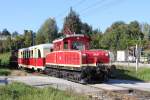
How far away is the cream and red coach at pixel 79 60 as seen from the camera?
90.5 feet

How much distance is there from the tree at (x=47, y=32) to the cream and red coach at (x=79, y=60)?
69043 mm

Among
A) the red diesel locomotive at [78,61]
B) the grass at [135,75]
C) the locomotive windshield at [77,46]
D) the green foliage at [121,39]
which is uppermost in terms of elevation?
the green foliage at [121,39]

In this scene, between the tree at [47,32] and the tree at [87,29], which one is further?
the tree at [87,29]

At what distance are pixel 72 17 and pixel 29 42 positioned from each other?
18.2 meters

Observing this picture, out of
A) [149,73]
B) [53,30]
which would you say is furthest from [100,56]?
[53,30]

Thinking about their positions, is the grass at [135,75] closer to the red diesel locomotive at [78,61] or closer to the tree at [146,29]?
the red diesel locomotive at [78,61]

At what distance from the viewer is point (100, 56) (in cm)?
2791

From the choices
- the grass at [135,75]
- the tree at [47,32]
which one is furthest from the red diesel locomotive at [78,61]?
the tree at [47,32]

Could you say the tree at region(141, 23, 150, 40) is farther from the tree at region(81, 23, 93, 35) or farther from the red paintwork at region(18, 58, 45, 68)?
the red paintwork at region(18, 58, 45, 68)

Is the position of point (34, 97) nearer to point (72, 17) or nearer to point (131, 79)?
point (131, 79)

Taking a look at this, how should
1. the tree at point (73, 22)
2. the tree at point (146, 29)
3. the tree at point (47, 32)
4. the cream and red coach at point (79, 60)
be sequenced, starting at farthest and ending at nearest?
1. the tree at point (146, 29)
2. the tree at point (47, 32)
3. the tree at point (73, 22)
4. the cream and red coach at point (79, 60)

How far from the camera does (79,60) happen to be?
1094 inches

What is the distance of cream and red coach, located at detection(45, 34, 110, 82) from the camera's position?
27.6 m

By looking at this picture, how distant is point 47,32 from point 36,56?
218 ft
